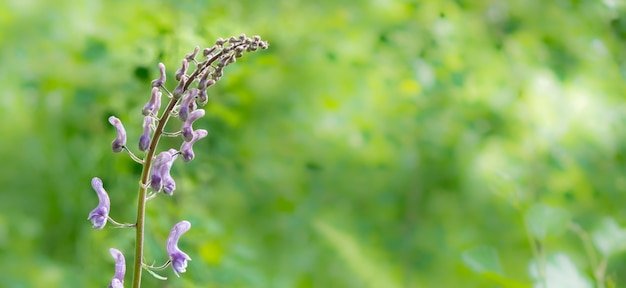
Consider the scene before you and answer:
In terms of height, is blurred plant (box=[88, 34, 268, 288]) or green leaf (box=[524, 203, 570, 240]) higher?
green leaf (box=[524, 203, 570, 240])

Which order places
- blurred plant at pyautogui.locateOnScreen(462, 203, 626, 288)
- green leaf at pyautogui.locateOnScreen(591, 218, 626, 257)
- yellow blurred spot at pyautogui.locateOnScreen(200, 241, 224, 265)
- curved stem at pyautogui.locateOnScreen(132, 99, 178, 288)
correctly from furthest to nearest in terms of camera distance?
1. yellow blurred spot at pyautogui.locateOnScreen(200, 241, 224, 265)
2. green leaf at pyautogui.locateOnScreen(591, 218, 626, 257)
3. blurred plant at pyautogui.locateOnScreen(462, 203, 626, 288)
4. curved stem at pyautogui.locateOnScreen(132, 99, 178, 288)

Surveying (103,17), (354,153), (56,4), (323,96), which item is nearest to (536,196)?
(354,153)

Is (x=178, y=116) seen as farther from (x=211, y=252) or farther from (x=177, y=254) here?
(x=211, y=252)

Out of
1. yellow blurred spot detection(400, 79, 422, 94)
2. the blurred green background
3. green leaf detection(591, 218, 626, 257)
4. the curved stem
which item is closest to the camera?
the curved stem

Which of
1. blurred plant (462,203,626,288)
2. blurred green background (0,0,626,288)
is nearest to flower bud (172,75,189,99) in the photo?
blurred plant (462,203,626,288)

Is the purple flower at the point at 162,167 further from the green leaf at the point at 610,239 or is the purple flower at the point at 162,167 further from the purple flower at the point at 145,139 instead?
the green leaf at the point at 610,239

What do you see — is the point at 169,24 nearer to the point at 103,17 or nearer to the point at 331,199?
the point at 103,17

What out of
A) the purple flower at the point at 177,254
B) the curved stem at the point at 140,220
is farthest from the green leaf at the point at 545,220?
the curved stem at the point at 140,220

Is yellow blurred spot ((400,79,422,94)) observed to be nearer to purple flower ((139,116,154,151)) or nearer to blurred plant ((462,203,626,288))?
blurred plant ((462,203,626,288))
